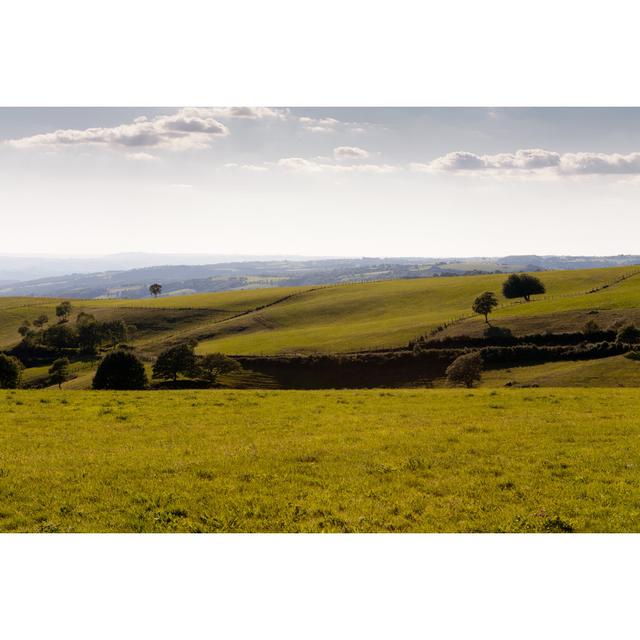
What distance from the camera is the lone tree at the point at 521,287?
123244 mm

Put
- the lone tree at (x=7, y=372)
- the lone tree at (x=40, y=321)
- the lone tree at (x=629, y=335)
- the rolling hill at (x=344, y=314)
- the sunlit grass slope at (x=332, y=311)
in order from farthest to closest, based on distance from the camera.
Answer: the lone tree at (x=40, y=321) → the sunlit grass slope at (x=332, y=311) → the rolling hill at (x=344, y=314) → the lone tree at (x=629, y=335) → the lone tree at (x=7, y=372)

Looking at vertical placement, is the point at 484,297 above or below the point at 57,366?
above

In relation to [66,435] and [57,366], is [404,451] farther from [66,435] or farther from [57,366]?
[57,366]

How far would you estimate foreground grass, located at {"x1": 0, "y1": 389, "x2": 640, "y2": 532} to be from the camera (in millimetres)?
13180

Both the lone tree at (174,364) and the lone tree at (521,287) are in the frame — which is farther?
the lone tree at (521,287)

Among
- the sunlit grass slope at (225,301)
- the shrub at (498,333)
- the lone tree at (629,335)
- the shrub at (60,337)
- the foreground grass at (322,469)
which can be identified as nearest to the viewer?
the foreground grass at (322,469)

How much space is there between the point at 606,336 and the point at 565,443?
6543 cm

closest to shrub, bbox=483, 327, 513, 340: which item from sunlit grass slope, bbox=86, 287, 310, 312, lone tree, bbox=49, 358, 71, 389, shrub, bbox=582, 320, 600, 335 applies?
shrub, bbox=582, 320, 600, 335

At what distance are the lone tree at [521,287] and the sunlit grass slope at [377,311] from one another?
277 centimetres

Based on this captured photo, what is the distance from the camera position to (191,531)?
12828mm

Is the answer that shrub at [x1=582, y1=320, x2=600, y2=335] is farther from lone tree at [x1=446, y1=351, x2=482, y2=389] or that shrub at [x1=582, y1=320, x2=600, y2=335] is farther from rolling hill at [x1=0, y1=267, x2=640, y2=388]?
lone tree at [x1=446, y1=351, x2=482, y2=389]

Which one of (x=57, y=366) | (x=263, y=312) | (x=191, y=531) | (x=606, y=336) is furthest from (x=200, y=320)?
(x=191, y=531)

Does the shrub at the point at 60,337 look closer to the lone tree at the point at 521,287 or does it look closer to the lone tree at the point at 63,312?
the lone tree at the point at 63,312

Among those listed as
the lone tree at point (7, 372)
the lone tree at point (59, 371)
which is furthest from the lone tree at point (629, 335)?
the lone tree at point (59, 371)
